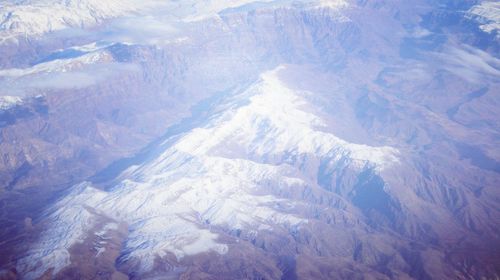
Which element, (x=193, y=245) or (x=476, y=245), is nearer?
(x=193, y=245)

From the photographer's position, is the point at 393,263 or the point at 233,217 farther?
the point at 233,217

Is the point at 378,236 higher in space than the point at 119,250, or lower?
lower

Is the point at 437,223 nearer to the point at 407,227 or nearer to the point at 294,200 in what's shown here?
the point at 407,227

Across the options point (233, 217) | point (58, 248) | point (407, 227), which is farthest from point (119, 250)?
point (407, 227)

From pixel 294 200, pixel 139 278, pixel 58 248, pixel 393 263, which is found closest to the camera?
pixel 139 278

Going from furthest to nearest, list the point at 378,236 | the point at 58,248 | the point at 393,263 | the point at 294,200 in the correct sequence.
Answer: the point at 294,200
the point at 378,236
the point at 393,263
the point at 58,248

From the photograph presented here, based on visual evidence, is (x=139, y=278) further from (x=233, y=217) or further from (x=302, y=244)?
(x=302, y=244)

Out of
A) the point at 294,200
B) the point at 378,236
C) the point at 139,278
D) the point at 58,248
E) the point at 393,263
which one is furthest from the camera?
the point at 294,200

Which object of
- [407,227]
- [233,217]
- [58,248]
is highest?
[58,248]

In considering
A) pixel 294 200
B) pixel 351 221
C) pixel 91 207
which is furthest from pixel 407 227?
pixel 91 207
